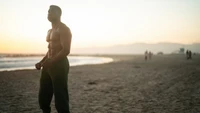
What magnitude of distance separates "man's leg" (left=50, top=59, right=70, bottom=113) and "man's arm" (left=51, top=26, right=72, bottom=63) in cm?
16

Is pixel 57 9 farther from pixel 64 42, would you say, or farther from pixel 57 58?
pixel 57 58

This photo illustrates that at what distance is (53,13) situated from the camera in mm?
3721

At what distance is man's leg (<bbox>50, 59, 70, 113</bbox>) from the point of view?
3697 millimetres

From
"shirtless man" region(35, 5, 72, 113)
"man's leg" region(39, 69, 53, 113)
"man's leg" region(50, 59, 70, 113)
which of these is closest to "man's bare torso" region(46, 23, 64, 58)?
"shirtless man" region(35, 5, 72, 113)

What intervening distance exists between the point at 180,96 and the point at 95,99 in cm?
302

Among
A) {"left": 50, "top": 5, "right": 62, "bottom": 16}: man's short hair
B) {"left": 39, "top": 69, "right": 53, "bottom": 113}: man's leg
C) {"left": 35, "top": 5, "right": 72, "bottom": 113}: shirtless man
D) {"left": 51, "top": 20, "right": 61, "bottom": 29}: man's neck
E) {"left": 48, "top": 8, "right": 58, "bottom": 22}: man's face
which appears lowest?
{"left": 39, "top": 69, "right": 53, "bottom": 113}: man's leg

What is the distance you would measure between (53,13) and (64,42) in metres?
0.57

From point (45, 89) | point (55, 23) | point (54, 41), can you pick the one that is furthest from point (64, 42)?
point (45, 89)

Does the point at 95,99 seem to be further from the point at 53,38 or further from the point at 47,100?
the point at 53,38

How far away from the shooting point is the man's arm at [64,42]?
11.6 feet

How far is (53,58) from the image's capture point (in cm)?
360

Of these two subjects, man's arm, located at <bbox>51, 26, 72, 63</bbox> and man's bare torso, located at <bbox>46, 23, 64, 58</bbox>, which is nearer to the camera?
man's arm, located at <bbox>51, 26, 72, 63</bbox>

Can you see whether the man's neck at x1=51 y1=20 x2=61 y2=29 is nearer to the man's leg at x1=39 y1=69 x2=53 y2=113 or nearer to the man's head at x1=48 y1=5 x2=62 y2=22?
the man's head at x1=48 y1=5 x2=62 y2=22

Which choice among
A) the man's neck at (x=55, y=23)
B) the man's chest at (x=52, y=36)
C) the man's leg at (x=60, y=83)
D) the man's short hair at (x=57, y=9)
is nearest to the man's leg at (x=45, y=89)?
the man's leg at (x=60, y=83)
